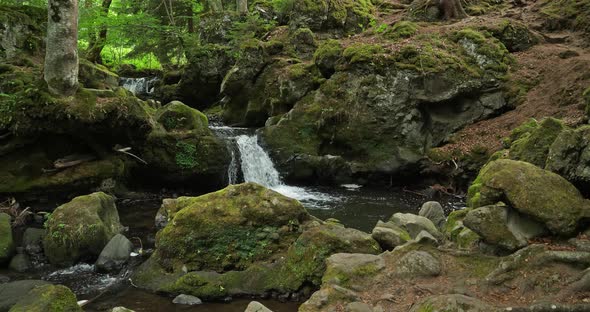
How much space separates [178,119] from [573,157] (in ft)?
40.4

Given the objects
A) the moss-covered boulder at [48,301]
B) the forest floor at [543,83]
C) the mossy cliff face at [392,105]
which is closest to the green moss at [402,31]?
the forest floor at [543,83]

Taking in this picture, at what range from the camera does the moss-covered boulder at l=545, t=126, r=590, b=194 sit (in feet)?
19.1

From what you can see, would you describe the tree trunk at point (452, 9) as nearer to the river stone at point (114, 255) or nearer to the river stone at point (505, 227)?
the river stone at point (505, 227)

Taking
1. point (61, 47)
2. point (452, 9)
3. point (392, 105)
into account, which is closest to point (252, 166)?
point (392, 105)

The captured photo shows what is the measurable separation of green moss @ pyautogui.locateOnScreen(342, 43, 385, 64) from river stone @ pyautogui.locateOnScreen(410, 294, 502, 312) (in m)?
12.7

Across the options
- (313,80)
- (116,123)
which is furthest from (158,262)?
(313,80)

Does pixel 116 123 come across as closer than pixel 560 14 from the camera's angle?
Yes

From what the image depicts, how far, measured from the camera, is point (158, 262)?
8172 millimetres

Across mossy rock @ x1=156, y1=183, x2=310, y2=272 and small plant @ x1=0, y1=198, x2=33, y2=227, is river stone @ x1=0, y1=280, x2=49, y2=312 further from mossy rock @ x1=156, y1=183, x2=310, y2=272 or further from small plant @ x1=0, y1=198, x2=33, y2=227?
small plant @ x1=0, y1=198, x2=33, y2=227

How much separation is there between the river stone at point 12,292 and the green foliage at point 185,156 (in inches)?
299

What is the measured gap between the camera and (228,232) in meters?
8.34

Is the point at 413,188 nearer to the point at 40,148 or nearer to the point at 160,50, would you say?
the point at 40,148

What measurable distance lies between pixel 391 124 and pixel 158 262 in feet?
35.1

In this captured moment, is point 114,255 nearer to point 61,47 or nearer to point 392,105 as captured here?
point 61,47
